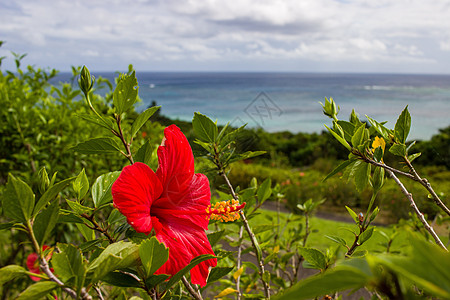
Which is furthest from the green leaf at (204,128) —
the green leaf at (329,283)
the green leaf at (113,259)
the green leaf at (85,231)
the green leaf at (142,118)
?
the green leaf at (329,283)

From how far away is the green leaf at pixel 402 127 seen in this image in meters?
0.87

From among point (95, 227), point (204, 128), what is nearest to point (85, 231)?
point (95, 227)

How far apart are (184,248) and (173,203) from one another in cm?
12

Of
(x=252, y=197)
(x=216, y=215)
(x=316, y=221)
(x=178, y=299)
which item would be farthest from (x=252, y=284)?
(x=316, y=221)

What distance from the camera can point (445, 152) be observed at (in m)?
12.2

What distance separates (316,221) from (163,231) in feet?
25.6

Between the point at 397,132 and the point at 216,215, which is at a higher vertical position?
the point at 397,132

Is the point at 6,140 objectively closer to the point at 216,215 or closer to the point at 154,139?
the point at 154,139

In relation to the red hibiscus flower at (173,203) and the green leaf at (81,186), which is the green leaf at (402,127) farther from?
the green leaf at (81,186)

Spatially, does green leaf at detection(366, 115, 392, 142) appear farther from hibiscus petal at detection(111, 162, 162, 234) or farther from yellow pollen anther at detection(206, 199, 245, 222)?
hibiscus petal at detection(111, 162, 162, 234)

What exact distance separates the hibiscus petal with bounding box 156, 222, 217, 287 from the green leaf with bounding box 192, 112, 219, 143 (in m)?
0.34

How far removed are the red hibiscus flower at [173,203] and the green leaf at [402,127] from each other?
18.1 inches

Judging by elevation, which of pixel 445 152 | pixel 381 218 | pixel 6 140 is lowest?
pixel 381 218

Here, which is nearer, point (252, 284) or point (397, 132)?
point (397, 132)
